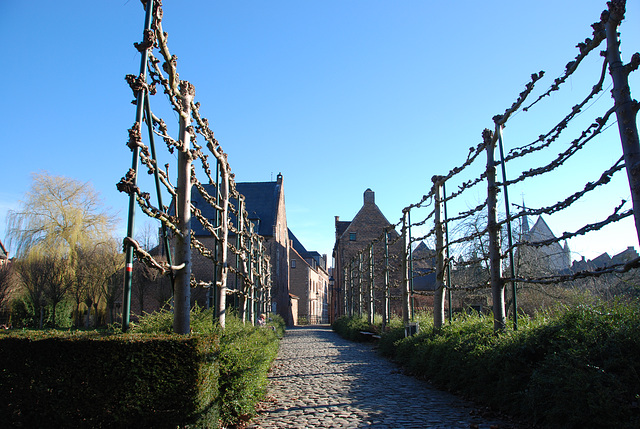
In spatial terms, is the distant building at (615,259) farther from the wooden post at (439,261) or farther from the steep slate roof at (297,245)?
the steep slate roof at (297,245)

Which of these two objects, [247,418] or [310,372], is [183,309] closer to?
[247,418]

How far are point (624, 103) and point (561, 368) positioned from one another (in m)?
2.75

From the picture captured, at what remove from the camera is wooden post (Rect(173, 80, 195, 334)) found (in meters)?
5.95

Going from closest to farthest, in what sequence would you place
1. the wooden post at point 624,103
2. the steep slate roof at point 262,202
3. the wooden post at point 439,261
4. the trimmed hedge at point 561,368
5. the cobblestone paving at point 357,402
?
the trimmed hedge at point 561,368, the wooden post at point 624,103, the cobblestone paving at point 357,402, the wooden post at point 439,261, the steep slate roof at point 262,202

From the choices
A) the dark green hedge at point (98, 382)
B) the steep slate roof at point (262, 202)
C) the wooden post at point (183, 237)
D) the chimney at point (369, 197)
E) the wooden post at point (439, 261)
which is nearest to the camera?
the dark green hedge at point (98, 382)

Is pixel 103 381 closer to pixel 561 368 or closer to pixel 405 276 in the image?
pixel 561 368

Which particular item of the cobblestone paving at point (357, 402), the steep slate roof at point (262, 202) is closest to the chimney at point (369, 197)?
the steep slate roof at point (262, 202)

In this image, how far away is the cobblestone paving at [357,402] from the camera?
4.96 metres

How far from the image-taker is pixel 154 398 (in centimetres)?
396

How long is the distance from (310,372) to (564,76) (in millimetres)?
7012

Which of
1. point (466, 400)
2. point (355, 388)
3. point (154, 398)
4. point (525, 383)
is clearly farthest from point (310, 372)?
point (154, 398)

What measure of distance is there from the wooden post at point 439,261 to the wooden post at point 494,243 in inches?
102

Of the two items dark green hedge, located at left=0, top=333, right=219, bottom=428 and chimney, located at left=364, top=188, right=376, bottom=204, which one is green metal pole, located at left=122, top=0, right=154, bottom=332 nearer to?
dark green hedge, located at left=0, top=333, right=219, bottom=428

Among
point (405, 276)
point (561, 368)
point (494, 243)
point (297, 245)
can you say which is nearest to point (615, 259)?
point (405, 276)
